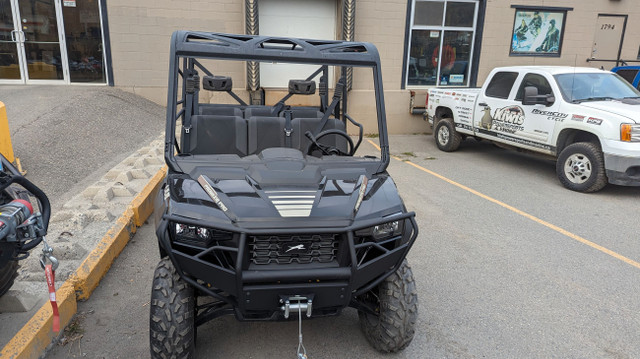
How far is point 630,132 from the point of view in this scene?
6777 mm

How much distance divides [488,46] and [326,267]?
12568 mm

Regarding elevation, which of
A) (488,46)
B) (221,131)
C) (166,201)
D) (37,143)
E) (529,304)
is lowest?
(529,304)

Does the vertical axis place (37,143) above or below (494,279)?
above

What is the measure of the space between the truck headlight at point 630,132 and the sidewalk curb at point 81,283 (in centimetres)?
682

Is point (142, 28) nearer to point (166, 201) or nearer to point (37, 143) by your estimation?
point (37, 143)

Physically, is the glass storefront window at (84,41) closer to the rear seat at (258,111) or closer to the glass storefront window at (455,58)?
the rear seat at (258,111)

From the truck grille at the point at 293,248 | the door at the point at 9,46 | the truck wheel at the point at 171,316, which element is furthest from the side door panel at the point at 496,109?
the door at the point at 9,46

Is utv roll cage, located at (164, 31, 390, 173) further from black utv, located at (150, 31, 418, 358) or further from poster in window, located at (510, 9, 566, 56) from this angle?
poster in window, located at (510, 9, 566, 56)

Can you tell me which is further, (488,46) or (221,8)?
(488,46)

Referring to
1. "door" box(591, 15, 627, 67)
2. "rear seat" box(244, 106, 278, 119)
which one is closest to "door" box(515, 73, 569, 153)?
"rear seat" box(244, 106, 278, 119)

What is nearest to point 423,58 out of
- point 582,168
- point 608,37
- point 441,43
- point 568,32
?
point 441,43

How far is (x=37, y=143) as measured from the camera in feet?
25.2

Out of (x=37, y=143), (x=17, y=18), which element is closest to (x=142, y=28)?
(x=17, y=18)

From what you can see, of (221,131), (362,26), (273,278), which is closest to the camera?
(273,278)
